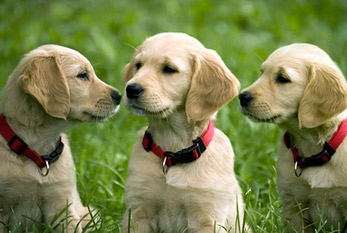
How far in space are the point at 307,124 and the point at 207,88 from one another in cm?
80

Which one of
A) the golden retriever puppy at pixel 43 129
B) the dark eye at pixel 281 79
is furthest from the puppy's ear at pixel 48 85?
the dark eye at pixel 281 79

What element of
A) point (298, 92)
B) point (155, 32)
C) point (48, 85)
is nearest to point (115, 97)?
point (48, 85)

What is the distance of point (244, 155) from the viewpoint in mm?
6523

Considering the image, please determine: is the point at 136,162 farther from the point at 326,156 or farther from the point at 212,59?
the point at 326,156

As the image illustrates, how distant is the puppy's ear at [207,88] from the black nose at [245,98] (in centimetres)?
17

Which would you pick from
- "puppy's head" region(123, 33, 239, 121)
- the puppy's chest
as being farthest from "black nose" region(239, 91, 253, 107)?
the puppy's chest

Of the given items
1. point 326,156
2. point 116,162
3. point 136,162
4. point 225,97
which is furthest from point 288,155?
point 116,162

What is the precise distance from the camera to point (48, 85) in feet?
15.5

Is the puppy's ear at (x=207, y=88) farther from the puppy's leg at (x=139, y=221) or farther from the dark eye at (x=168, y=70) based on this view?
the puppy's leg at (x=139, y=221)

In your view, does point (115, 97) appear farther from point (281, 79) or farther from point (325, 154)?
point (325, 154)

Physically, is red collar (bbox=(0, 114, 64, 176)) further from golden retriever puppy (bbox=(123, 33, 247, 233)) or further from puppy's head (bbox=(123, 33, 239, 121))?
puppy's head (bbox=(123, 33, 239, 121))

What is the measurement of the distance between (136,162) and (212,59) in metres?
0.97

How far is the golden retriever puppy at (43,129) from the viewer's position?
4695mm

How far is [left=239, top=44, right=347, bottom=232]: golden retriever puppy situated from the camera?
4773mm
